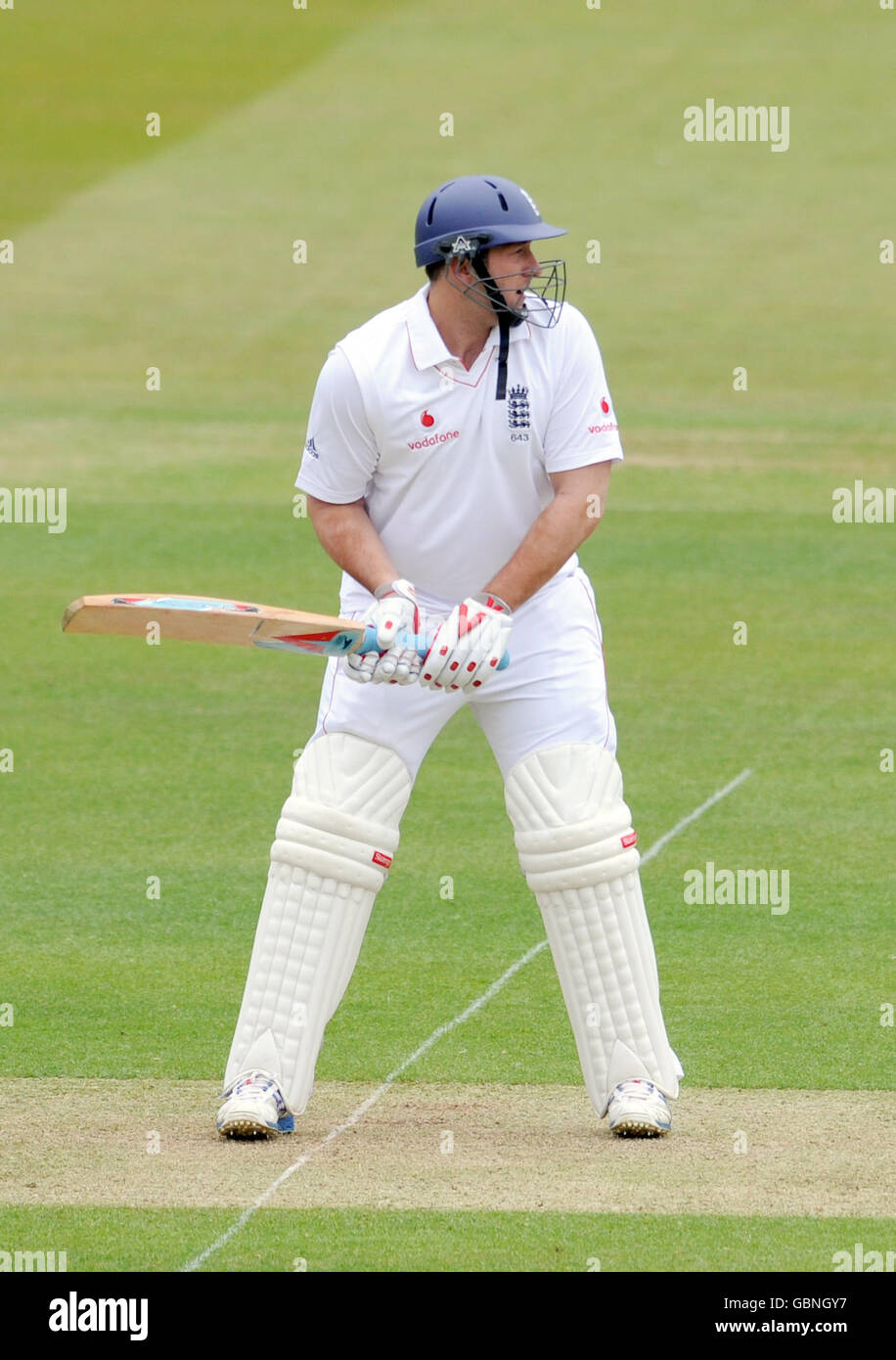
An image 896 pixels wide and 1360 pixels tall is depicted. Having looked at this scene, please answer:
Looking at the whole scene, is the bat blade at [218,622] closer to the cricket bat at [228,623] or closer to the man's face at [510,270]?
the cricket bat at [228,623]

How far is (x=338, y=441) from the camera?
17.9 feet

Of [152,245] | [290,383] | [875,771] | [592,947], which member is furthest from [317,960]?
[152,245]

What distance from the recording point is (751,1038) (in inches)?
242

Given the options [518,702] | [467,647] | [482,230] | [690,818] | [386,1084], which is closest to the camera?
[467,647]

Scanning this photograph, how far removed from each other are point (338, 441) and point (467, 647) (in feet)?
2.11

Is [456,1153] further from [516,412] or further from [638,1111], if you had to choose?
[516,412]

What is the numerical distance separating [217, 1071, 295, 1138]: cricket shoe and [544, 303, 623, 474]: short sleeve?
1591mm

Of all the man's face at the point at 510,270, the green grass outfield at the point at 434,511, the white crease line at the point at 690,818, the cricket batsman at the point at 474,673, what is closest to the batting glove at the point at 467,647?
the cricket batsman at the point at 474,673

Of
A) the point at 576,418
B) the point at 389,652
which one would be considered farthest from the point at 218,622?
the point at 576,418

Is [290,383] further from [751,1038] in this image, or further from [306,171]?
[751,1038]

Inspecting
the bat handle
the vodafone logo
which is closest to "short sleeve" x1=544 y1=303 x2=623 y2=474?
the vodafone logo

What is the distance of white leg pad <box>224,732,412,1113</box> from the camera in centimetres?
532

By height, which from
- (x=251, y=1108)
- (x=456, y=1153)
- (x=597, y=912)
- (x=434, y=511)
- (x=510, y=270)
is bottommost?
(x=456, y=1153)

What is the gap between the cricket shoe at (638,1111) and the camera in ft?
17.3
